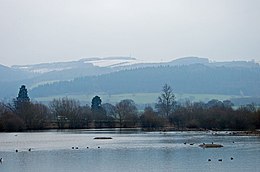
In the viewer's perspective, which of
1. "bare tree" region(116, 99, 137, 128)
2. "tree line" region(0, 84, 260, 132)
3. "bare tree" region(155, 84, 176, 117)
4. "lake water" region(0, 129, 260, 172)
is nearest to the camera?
"lake water" region(0, 129, 260, 172)

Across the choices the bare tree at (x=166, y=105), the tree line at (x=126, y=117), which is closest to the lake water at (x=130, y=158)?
the tree line at (x=126, y=117)

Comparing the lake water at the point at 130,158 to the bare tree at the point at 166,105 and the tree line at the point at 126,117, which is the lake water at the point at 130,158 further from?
the bare tree at the point at 166,105

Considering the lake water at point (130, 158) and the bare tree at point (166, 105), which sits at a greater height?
the bare tree at point (166, 105)

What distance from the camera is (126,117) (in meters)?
129

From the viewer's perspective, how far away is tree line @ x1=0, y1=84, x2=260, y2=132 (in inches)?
4253

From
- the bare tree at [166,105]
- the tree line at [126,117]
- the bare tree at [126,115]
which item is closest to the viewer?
the tree line at [126,117]

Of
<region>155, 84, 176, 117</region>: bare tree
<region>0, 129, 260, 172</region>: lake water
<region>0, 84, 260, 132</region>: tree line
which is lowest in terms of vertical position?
<region>0, 129, 260, 172</region>: lake water

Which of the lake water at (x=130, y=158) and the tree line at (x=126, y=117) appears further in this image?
the tree line at (x=126, y=117)

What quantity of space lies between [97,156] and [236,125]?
57779 millimetres

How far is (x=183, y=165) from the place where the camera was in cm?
4425

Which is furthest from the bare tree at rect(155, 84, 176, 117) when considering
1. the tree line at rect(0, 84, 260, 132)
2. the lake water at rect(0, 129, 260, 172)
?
the lake water at rect(0, 129, 260, 172)

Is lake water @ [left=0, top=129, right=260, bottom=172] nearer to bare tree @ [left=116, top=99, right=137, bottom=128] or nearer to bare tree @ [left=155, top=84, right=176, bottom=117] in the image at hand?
bare tree @ [left=116, top=99, right=137, bottom=128]

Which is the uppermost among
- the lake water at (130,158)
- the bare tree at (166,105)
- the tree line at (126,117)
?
the bare tree at (166,105)

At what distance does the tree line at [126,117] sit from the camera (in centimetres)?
10804
